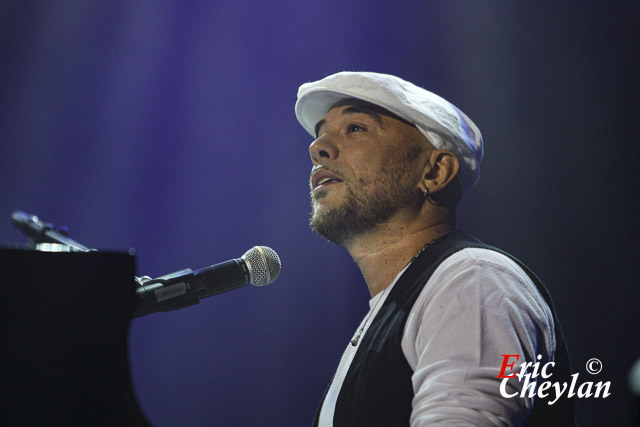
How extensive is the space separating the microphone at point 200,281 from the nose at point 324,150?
1.67 ft

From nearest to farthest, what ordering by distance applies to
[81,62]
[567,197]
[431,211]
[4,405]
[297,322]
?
[4,405] < [431,211] < [567,197] < [297,322] < [81,62]

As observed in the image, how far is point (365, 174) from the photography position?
2.03 metres

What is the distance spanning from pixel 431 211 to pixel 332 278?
1.52 m

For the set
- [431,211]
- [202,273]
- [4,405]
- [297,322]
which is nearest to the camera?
[4,405]

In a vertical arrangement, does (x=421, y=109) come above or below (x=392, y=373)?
above

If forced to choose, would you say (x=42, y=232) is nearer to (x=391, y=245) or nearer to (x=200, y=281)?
(x=200, y=281)

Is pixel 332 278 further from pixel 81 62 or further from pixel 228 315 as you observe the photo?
pixel 81 62

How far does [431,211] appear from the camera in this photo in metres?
2.01

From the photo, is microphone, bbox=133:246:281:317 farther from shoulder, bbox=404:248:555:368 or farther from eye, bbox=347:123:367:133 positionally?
eye, bbox=347:123:367:133

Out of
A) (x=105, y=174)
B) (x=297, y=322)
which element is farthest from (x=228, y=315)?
(x=105, y=174)

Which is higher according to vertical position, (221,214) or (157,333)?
(221,214)

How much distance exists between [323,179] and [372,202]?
0.24 metres

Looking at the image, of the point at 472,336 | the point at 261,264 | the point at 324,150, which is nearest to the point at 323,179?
the point at 324,150

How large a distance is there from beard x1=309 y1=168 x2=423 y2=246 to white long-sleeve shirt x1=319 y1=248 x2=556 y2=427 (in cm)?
49
